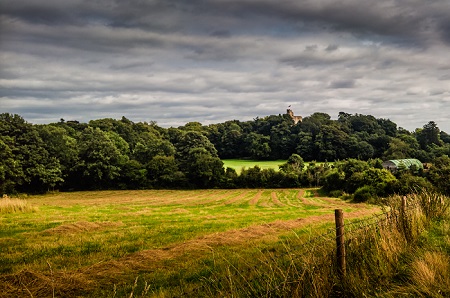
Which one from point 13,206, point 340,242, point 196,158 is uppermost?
point 196,158

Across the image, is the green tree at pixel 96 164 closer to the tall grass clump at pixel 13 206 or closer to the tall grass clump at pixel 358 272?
the tall grass clump at pixel 13 206

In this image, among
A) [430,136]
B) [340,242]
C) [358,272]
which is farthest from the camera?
[430,136]

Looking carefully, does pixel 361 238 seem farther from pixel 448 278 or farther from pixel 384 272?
pixel 448 278

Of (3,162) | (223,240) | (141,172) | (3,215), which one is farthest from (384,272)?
(141,172)

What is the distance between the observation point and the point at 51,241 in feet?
Result: 46.3

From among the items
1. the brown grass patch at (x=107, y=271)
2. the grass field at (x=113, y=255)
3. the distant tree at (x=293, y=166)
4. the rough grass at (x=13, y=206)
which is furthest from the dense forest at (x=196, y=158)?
the grass field at (x=113, y=255)

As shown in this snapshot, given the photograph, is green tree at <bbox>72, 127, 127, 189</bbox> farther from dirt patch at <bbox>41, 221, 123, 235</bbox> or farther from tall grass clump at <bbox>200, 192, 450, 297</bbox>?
tall grass clump at <bbox>200, 192, 450, 297</bbox>

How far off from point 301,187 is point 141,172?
3598cm

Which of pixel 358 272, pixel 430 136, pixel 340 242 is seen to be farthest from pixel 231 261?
pixel 430 136

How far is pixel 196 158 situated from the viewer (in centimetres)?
7794

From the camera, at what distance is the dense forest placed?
55375mm

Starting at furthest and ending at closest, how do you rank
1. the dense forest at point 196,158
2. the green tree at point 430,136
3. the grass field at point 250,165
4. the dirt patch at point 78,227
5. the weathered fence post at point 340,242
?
the green tree at point 430,136 → the grass field at point 250,165 → the dense forest at point 196,158 → the dirt patch at point 78,227 → the weathered fence post at point 340,242

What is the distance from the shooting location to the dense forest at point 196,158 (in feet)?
182

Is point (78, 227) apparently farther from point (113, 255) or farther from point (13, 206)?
point (13, 206)
